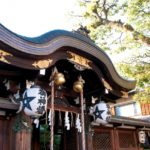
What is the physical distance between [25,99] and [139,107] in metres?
17.9

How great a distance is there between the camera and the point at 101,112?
718 cm

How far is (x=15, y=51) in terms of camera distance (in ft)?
16.3

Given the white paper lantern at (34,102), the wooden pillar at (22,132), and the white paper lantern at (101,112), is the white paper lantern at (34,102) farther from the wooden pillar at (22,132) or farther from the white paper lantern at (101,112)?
the white paper lantern at (101,112)

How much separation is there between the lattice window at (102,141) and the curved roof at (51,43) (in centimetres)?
236

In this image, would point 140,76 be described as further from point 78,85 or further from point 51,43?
point 51,43

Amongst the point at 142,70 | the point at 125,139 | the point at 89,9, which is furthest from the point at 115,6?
the point at 125,139

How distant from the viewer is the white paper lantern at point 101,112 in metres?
7.17

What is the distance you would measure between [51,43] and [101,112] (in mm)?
2701

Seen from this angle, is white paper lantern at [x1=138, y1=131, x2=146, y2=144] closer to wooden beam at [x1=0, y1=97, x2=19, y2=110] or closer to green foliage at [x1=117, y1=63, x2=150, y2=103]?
green foliage at [x1=117, y1=63, x2=150, y2=103]

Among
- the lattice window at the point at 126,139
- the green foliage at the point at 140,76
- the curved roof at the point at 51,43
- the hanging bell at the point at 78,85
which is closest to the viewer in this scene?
the curved roof at the point at 51,43

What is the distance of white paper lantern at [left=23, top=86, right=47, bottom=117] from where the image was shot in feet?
17.5

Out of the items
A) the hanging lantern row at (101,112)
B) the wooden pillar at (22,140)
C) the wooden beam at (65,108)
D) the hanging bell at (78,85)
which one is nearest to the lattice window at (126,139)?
the hanging lantern row at (101,112)

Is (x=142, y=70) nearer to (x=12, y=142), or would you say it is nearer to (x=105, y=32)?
(x=105, y=32)

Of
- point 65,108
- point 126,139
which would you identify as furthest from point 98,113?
point 126,139
